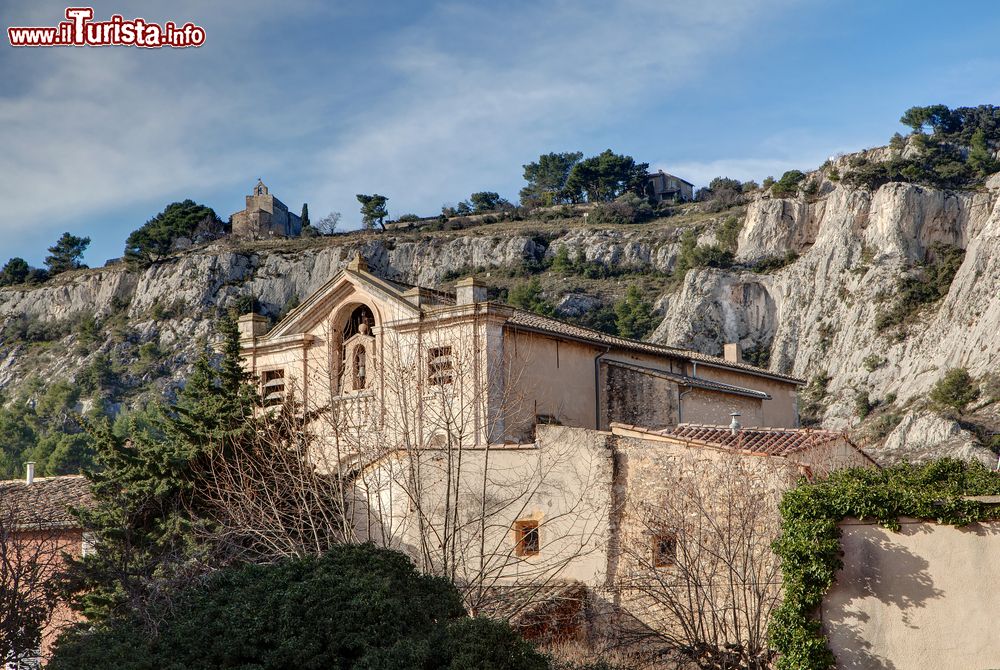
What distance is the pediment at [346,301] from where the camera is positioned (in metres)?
29.0

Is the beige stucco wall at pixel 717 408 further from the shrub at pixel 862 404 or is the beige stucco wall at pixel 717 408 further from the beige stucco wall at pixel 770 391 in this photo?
the shrub at pixel 862 404

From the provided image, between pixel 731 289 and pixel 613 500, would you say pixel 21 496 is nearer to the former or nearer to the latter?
pixel 613 500

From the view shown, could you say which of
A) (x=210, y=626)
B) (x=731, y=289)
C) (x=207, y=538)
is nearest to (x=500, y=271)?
(x=731, y=289)

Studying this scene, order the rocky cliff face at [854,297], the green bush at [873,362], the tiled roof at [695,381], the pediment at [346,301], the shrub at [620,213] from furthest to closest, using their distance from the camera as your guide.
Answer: the shrub at [620,213], the green bush at [873,362], the rocky cliff face at [854,297], the tiled roof at [695,381], the pediment at [346,301]

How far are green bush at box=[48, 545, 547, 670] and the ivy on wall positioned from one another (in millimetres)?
4530

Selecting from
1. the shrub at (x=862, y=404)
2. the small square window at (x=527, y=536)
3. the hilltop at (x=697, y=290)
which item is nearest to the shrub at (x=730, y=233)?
the hilltop at (x=697, y=290)

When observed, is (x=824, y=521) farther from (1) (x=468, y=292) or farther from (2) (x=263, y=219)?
(2) (x=263, y=219)

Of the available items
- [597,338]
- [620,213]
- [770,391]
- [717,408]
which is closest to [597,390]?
[597,338]

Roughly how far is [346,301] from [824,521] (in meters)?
17.5

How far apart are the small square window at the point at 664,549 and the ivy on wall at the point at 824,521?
10.7 feet

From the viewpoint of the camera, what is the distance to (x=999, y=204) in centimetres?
6750

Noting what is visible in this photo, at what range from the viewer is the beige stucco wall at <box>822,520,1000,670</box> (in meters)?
15.1

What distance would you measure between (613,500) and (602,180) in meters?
91.7

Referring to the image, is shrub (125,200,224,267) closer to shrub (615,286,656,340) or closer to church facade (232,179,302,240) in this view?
church facade (232,179,302,240)
